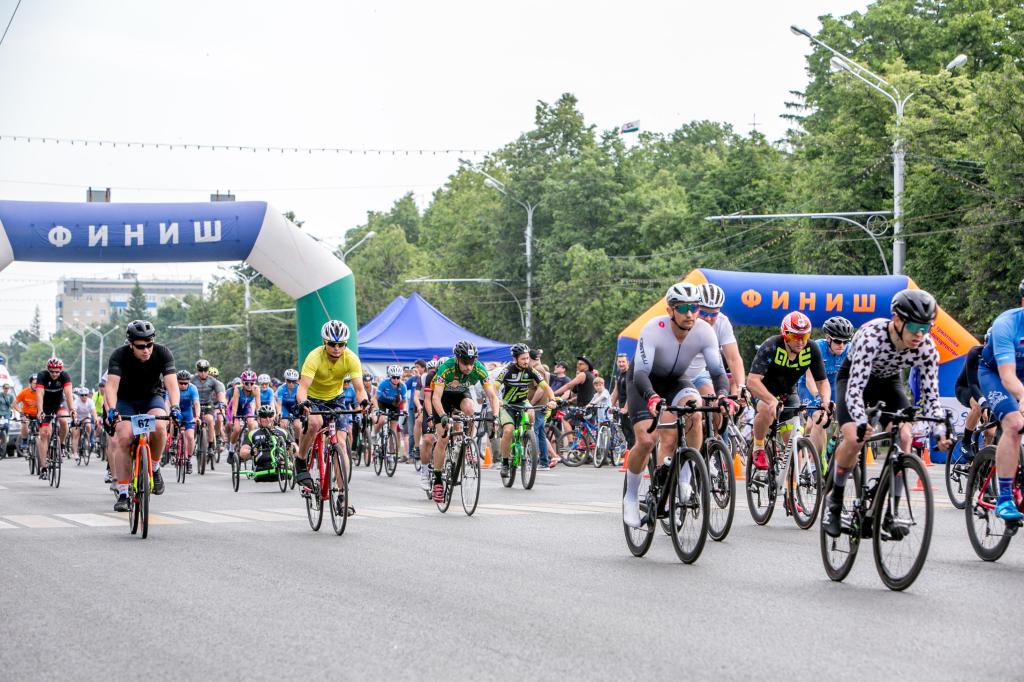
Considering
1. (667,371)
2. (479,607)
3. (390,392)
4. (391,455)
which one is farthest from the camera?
(390,392)

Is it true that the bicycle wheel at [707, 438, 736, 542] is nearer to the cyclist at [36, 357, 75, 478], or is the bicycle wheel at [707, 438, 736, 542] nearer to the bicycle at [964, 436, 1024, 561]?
the bicycle at [964, 436, 1024, 561]

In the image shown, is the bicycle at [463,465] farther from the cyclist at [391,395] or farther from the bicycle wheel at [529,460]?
the cyclist at [391,395]

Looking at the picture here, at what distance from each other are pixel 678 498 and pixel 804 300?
16448mm

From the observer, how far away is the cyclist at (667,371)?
9.79m

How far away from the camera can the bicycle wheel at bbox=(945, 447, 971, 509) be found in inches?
561

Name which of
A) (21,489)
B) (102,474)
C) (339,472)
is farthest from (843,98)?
(339,472)

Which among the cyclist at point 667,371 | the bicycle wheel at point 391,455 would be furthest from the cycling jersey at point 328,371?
the bicycle wheel at point 391,455

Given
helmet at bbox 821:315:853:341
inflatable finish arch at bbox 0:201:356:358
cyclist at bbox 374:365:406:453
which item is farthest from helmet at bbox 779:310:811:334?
inflatable finish arch at bbox 0:201:356:358

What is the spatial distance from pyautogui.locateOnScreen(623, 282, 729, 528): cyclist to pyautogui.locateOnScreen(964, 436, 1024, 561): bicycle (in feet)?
5.90

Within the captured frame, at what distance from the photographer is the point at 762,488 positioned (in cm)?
1271

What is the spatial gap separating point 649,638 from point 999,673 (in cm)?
159

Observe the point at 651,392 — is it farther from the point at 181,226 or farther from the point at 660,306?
the point at 181,226

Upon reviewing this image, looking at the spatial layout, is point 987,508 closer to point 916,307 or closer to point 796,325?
point 916,307

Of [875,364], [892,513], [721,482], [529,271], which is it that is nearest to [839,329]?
[721,482]
